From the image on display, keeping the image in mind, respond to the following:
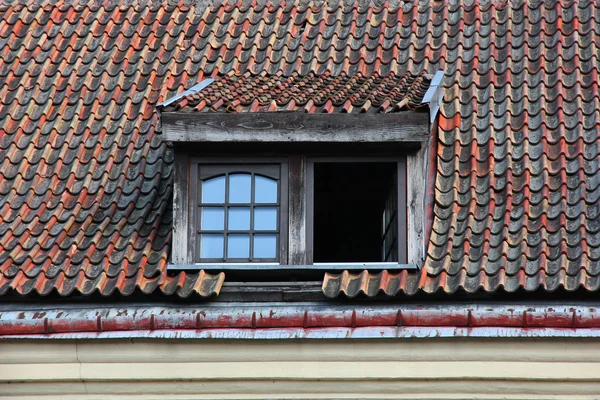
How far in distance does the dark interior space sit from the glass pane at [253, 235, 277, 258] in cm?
77

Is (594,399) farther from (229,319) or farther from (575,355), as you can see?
(229,319)

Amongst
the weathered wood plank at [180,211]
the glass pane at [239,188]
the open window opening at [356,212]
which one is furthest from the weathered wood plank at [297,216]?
the weathered wood plank at [180,211]

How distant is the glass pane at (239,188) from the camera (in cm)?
875

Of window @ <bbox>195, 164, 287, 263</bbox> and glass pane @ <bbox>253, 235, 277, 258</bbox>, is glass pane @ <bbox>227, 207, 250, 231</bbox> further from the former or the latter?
glass pane @ <bbox>253, 235, 277, 258</bbox>

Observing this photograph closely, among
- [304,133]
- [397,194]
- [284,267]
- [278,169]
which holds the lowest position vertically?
[284,267]

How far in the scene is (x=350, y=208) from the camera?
9875mm

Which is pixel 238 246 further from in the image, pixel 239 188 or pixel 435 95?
pixel 435 95

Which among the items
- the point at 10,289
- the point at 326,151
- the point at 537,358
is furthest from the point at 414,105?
the point at 10,289

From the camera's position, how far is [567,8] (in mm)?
11141

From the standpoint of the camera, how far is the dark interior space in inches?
360

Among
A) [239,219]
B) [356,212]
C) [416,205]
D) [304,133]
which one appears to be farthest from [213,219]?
[356,212]

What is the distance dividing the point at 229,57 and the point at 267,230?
283 centimetres

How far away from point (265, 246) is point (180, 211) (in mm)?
723

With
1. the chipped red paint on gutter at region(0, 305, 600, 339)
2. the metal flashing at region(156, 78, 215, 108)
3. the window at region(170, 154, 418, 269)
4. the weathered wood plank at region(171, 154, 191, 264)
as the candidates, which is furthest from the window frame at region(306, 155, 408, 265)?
the metal flashing at region(156, 78, 215, 108)
